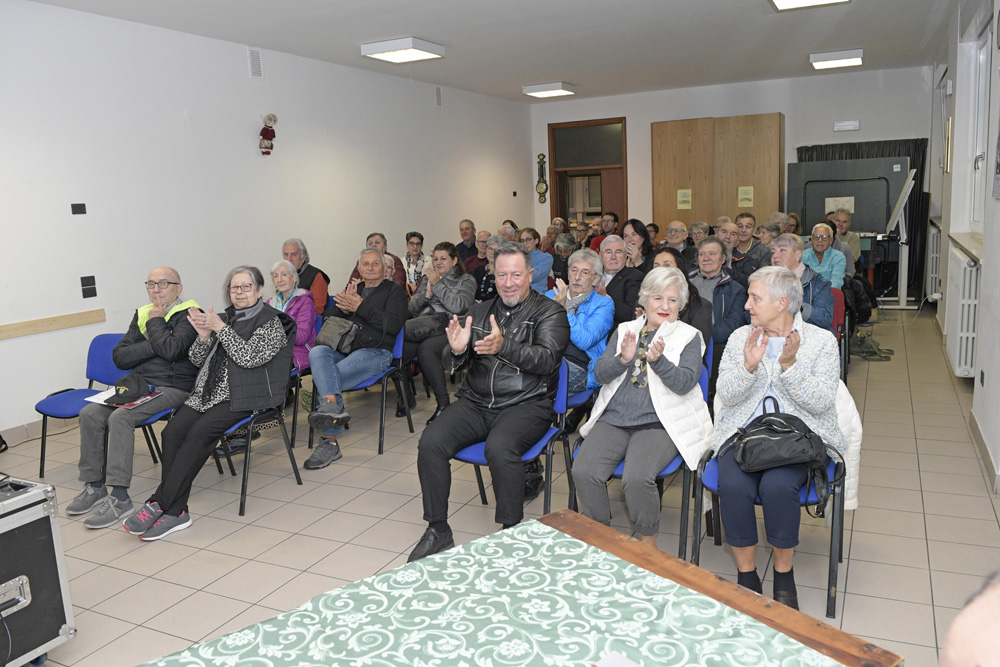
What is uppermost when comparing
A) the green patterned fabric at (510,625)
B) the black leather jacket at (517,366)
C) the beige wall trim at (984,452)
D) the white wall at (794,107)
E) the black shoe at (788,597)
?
the white wall at (794,107)

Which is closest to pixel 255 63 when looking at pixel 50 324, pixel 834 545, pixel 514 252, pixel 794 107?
pixel 50 324

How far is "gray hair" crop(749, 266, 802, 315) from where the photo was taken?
8.85 feet

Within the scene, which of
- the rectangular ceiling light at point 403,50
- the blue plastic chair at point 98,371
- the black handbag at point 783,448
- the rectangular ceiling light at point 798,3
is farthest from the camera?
the rectangular ceiling light at point 403,50

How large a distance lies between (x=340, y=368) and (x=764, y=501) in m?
2.84

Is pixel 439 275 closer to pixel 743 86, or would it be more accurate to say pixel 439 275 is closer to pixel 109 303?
pixel 109 303

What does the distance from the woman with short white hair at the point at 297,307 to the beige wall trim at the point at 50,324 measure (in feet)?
5.34

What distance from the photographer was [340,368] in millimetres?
4645

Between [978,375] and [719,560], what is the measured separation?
7.81 ft

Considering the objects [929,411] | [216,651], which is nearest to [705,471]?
[216,651]

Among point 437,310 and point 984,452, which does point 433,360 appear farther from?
point 984,452

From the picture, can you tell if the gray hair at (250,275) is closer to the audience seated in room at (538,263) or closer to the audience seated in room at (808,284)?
the audience seated in room at (538,263)

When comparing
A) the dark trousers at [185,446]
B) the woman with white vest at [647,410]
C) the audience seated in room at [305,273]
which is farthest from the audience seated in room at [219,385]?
the audience seated in room at [305,273]

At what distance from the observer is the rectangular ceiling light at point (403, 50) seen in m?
6.49

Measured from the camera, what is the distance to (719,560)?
305 cm
